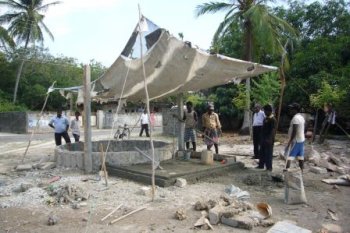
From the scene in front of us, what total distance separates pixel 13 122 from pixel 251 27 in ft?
58.5

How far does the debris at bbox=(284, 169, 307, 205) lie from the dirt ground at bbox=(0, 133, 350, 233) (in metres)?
0.11

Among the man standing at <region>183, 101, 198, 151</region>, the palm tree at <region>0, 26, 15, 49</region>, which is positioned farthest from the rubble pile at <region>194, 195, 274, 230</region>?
the palm tree at <region>0, 26, 15, 49</region>

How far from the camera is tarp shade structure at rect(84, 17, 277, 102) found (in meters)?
7.48

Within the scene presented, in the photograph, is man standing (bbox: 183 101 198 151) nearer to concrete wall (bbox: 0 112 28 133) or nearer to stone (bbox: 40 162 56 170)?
stone (bbox: 40 162 56 170)

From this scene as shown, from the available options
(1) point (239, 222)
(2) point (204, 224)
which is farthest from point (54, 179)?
(1) point (239, 222)

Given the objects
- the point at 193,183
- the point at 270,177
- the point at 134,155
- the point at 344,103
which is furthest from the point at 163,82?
the point at 344,103

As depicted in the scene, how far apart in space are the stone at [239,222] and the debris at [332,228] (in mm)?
1013

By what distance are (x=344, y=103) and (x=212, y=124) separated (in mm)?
8333

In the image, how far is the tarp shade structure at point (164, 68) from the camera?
24.5ft

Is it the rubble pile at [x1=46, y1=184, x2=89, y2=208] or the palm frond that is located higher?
the palm frond

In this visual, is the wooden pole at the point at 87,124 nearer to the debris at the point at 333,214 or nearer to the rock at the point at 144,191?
the rock at the point at 144,191

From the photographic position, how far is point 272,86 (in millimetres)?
19438

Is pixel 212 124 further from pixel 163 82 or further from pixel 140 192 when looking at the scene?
pixel 140 192

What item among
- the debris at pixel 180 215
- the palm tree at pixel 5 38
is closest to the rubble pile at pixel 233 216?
the debris at pixel 180 215
